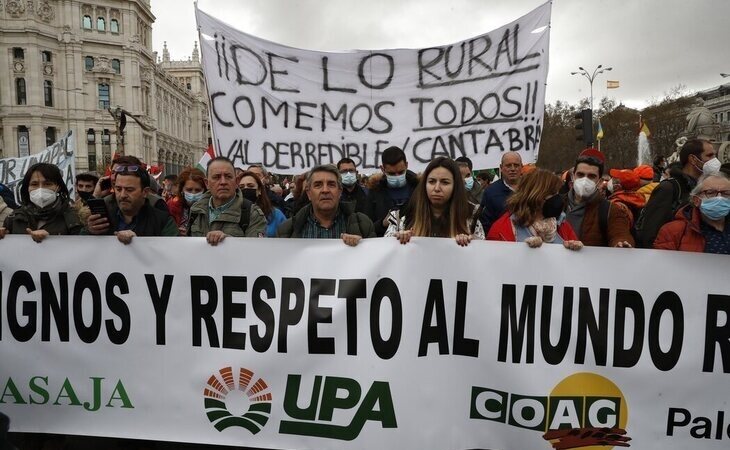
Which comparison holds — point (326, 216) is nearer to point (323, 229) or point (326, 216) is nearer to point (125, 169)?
point (323, 229)

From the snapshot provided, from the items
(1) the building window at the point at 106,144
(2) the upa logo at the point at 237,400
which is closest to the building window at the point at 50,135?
(1) the building window at the point at 106,144

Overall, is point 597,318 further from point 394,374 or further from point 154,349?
point 154,349

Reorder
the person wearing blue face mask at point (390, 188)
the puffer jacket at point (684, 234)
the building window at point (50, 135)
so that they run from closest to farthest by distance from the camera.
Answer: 1. the puffer jacket at point (684, 234)
2. the person wearing blue face mask at point (390, 188)
3. the building window at point (50, 135)

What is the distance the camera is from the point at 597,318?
2777mm

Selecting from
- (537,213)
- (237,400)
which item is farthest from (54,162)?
(537,213)

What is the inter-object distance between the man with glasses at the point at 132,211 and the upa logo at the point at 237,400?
3.44 ft

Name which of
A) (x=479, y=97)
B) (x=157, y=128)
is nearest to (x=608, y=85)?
(x=479, y=97)

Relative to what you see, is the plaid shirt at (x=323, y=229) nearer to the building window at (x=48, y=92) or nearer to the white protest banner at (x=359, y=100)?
the white protest banner at (x=359, y=100)

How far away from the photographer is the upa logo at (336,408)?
→ 9.18 feet

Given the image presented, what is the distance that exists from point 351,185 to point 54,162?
199 inches

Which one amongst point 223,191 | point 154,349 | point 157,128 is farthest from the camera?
point 157,128

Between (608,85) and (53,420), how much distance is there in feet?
162

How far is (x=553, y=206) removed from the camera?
3.05 m

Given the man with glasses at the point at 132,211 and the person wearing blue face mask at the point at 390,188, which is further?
the person wearing blue face mask at the point at 390,188
